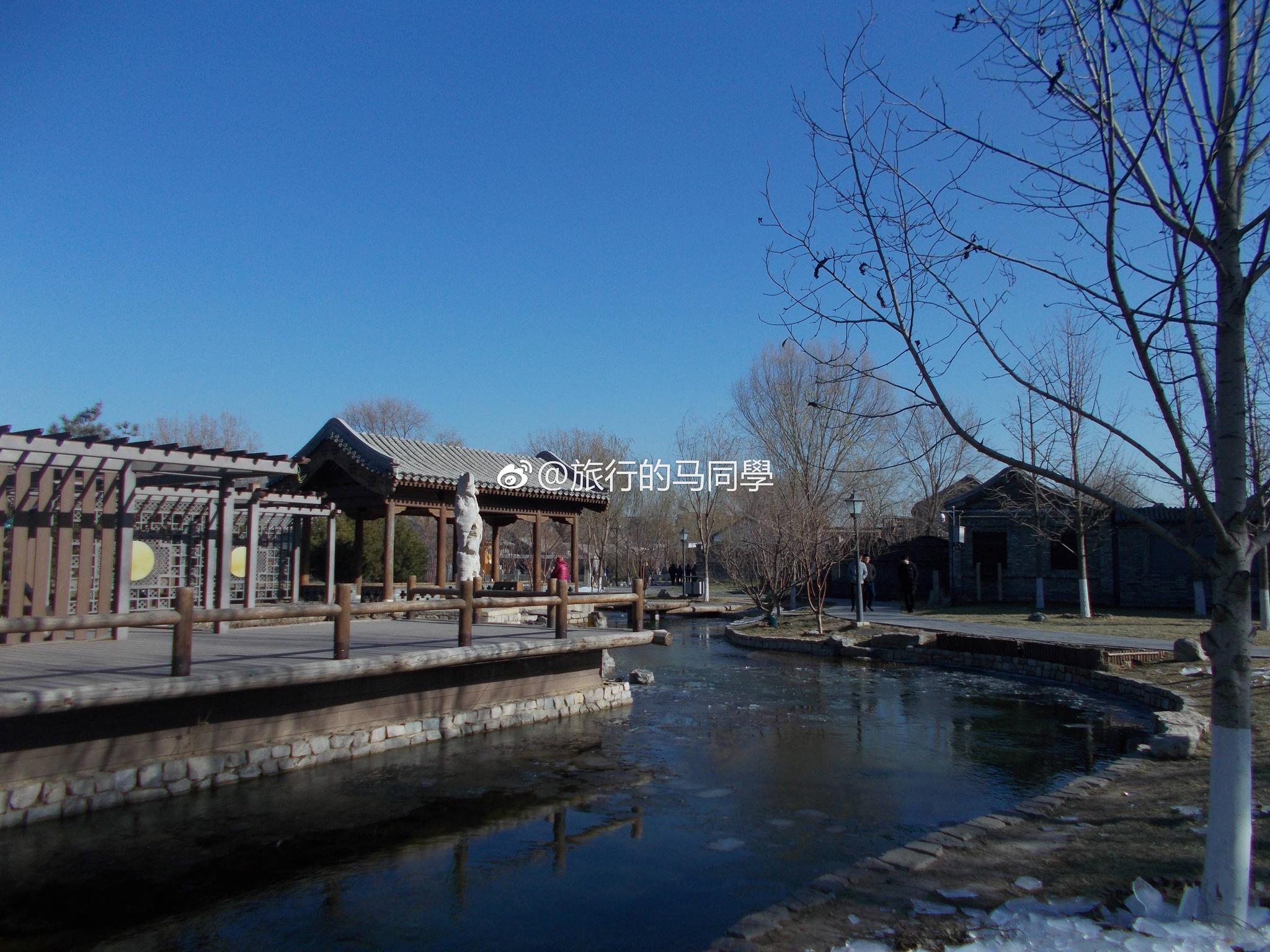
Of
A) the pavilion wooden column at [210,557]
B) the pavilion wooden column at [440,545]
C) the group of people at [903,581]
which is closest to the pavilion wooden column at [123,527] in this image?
the pavilion wooden column at [210,557]

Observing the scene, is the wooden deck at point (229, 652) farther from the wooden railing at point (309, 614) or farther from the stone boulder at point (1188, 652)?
the stone boulder at point (1188, 652)

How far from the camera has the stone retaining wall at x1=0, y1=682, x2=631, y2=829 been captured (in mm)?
6895

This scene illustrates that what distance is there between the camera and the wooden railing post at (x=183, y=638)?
24.0ft

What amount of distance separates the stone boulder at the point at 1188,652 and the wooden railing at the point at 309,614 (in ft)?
26.4

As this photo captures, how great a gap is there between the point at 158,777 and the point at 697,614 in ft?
74.1

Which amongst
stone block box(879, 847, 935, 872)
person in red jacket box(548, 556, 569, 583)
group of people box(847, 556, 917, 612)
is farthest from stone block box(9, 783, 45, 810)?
group of people box(847, 556, 917, 612)

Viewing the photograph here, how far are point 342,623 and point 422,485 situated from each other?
324 inches

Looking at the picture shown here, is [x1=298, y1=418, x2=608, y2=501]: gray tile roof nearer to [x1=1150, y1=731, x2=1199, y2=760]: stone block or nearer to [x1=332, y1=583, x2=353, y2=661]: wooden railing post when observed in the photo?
[x1=332, y1=583, x2=353, y2=661]: wooden railing post

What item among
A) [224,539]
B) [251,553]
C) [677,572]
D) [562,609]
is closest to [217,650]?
[224,539]

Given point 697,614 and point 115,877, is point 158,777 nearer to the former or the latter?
point 115,877

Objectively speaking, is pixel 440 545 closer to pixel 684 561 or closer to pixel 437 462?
pixel 437 462

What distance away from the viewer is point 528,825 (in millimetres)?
7242

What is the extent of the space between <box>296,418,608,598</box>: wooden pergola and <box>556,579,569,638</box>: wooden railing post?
390 cm

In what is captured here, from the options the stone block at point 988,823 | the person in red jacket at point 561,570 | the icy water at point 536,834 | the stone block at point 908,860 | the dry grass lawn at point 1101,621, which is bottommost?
the icy water at point 536,834
